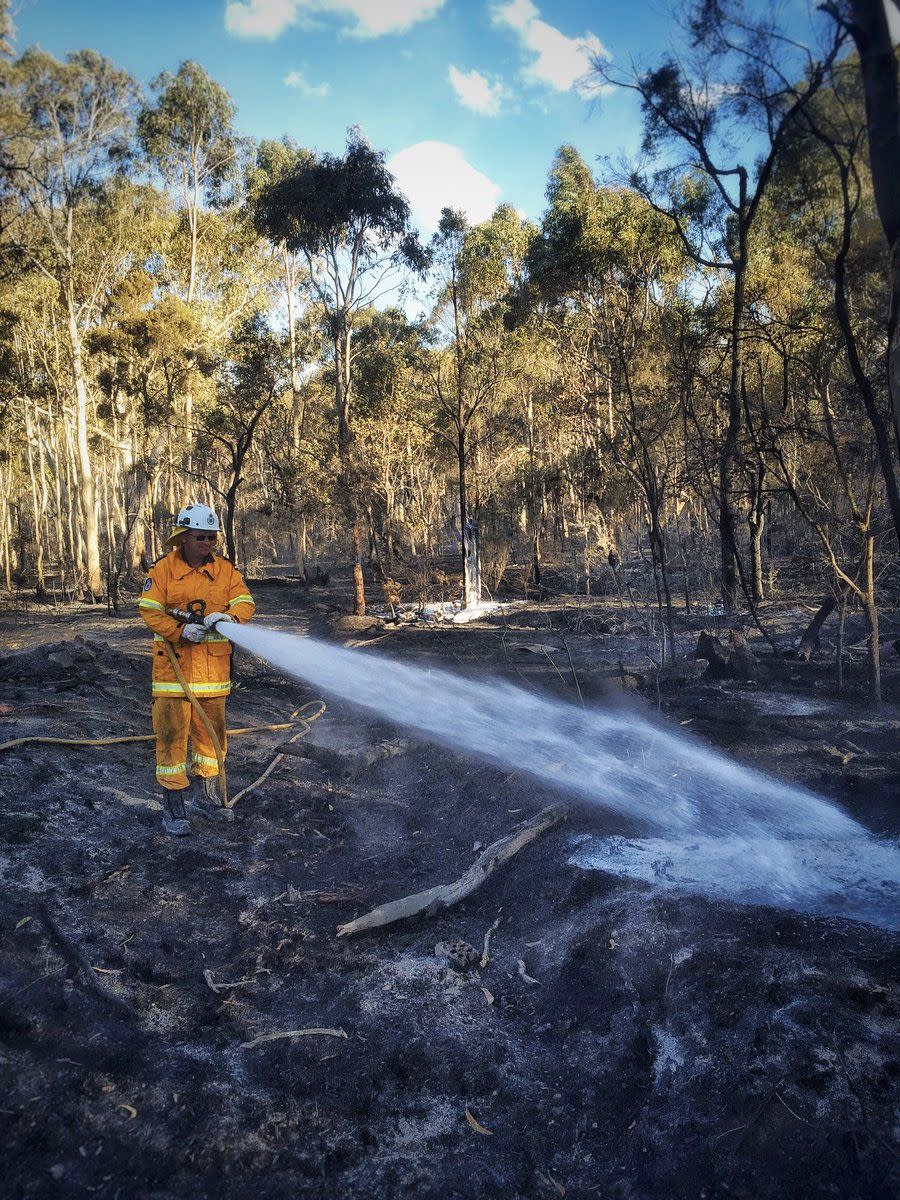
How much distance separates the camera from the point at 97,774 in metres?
5.95

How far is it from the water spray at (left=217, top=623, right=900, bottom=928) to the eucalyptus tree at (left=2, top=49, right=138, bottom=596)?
800 inches

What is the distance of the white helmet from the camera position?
17.0 feet

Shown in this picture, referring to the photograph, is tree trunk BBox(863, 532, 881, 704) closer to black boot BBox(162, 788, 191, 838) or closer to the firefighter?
the firefighter

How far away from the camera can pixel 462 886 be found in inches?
180

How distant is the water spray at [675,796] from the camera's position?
14.1 ft

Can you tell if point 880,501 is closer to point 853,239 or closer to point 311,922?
point 853,239

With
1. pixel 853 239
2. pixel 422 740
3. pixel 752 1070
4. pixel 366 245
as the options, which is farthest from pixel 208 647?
pixel 366 245

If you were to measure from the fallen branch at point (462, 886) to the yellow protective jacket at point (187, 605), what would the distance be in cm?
205

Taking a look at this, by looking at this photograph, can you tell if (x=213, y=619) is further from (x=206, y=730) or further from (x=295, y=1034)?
(x=295, y=1034)

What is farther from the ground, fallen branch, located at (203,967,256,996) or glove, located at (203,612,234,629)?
glove, located at (203,612,234,629)

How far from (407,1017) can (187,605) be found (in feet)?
10.2

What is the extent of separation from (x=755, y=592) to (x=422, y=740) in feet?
28.5

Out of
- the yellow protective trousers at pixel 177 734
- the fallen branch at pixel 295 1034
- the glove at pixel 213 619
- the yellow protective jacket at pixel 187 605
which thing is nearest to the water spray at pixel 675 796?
the glove at pixel 213 619

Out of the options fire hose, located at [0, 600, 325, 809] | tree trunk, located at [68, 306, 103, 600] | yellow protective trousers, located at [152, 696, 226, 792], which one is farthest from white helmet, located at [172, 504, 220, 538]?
tree trunk, located at [68, 306, 103, 600]
